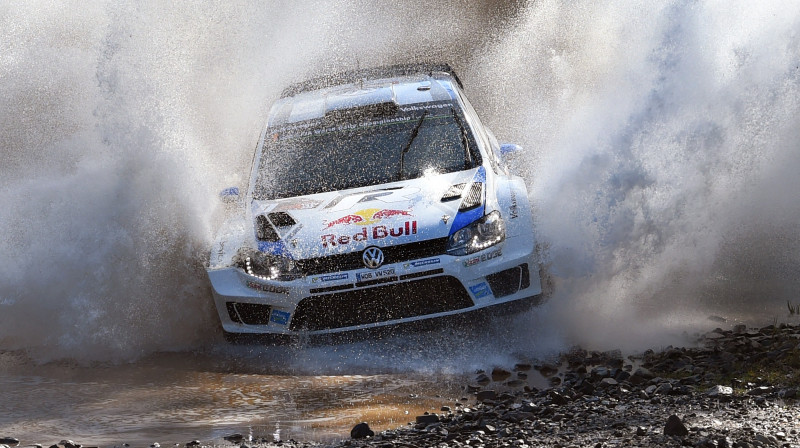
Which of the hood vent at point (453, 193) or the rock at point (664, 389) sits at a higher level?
the hood vent at point (453, 193)

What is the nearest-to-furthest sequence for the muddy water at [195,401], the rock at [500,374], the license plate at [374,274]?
1. the muddy water at [195,401]
2. the rock at [500,374]
3. the license plate at [374,274]

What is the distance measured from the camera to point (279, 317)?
6641 millimetres

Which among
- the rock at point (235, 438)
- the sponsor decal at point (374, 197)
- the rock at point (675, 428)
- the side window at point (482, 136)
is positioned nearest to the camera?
the rock at point (675, 428)

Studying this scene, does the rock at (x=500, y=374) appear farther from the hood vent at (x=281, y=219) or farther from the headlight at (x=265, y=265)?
the hood vent at (x=281, y=219)

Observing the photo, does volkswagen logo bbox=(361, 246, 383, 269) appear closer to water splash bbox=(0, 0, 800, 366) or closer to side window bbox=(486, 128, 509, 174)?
water splash bbox=(0, 0, 800, 366)

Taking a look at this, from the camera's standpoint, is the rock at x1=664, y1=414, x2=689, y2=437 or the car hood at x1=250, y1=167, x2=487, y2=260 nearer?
the rock at x1=664, y1=414, x2=689, y2=437

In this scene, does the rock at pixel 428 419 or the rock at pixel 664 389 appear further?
the rock at pixel 664 389

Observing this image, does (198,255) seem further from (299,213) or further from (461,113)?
(461,113)

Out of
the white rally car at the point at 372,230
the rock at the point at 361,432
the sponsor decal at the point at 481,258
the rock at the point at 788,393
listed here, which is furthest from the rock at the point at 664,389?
the sponsor decal at the point at 481,258

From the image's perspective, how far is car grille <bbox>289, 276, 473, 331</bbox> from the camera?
21.5 ft

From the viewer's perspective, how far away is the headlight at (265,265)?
21.9 feet

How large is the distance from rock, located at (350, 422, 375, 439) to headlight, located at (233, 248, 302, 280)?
178 cm

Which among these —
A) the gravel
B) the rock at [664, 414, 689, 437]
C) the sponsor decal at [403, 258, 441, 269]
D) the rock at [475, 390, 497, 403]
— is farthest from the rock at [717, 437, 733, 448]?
the sponsor decal at [403, 258, 441, 269]

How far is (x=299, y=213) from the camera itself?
7.08m
